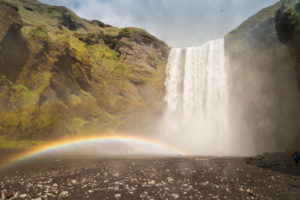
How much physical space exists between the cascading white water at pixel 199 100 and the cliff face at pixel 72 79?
4020mm

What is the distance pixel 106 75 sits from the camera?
41000 mm

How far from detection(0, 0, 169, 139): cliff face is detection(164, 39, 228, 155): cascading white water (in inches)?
158

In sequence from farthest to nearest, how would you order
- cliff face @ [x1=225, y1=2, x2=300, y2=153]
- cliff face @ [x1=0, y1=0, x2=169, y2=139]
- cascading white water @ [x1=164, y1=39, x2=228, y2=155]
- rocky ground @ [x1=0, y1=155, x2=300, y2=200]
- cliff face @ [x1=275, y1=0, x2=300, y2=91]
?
cascading white water @ [x1=164, y1=39, x2=228, y2=155] < cliff face @ [x1=0, y1=0, x2=169, y2=139] < cliff face @ [x1=225, y1=2, x2=300, y2=153] < cliff face @ [x1=275, y1=0, x2=300, y2=91] < rocky ground @ [x1=0, y1=155, x2=300, y2=200]

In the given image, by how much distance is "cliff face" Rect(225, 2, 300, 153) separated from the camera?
22.7 meters

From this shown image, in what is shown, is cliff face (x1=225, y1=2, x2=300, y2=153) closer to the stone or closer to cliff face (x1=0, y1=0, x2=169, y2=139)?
cliff face (x1=0, y1=0, x2=169, y2=139)

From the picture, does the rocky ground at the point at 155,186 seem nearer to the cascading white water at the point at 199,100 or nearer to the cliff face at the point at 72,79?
the cliff face at the point at 72,79

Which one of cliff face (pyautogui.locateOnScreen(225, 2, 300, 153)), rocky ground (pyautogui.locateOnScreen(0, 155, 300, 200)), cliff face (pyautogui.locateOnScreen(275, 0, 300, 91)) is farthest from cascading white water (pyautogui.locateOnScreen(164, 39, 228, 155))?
rocky ground (pyautogui.locateOnScreen(0, 155, 300, 200))

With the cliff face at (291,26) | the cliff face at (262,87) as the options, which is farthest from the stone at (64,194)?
the cliff face at (262,87)

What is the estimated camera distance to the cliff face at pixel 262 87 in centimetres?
2272

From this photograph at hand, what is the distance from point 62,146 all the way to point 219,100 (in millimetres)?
28643

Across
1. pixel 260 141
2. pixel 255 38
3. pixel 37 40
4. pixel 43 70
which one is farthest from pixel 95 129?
pixel 255 38

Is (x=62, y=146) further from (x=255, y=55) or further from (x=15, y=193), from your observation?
(x=255, y=55)

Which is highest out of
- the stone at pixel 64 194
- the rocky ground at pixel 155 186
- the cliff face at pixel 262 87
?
the cliff face at pixel 262 87

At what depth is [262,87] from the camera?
2756 cm
